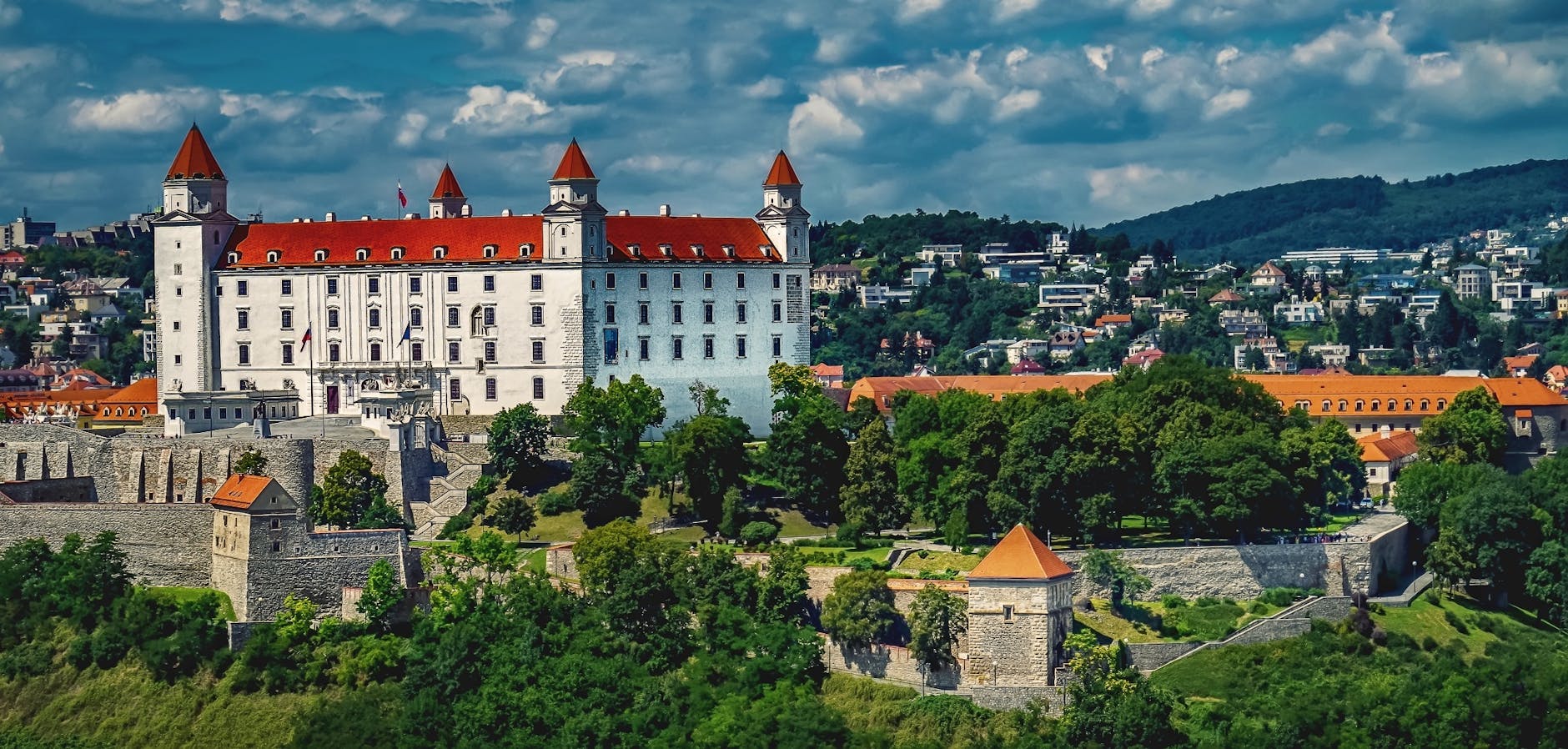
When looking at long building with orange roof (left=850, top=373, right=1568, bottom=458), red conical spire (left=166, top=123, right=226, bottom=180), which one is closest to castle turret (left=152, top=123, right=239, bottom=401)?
red conical spire (left=166, top=123, right=226, bottom=180)

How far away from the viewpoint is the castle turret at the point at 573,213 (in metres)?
79.9

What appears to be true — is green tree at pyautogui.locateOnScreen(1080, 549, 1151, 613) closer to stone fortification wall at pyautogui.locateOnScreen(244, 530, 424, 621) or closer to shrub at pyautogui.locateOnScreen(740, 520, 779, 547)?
shrub at pyautogui.locateOnScreen(740, 520, 779, 547)

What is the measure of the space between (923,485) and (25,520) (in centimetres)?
2585

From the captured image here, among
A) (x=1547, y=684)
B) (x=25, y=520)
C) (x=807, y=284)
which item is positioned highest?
(x=807, y=284)

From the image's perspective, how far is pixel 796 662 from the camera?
197ft

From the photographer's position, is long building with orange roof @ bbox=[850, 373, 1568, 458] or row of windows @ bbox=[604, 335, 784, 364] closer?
row of windows @ bbox=[604, 335, 784, 364]

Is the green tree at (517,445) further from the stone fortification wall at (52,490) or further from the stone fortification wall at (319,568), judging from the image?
the stone fortification wall at (52,490)

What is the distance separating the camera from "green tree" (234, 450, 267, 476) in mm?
72125

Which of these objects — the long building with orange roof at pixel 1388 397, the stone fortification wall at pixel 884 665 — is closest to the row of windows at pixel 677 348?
the long building with orange roof at pixel 1388 397

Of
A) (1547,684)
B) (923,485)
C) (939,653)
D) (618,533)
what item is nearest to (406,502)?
(618,533)

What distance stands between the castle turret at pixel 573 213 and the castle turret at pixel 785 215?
7138 millimetres

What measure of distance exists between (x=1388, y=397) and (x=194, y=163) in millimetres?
47904

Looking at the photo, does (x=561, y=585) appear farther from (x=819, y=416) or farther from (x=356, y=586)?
(x=819, y=416)

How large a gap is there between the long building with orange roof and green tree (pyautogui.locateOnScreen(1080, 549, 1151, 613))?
90.6ft
